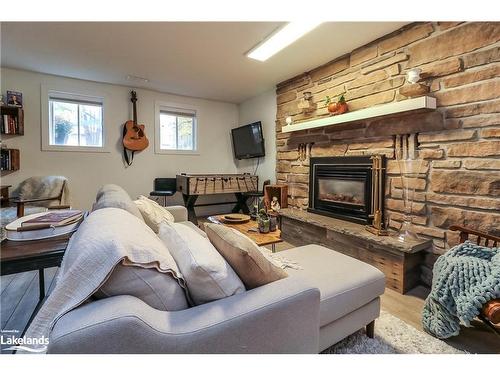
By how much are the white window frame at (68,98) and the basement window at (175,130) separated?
0.82 meters

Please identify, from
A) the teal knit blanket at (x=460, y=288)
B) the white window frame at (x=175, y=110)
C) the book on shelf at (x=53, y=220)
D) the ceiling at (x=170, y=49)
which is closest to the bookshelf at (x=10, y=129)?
the ceiling at (x=170, y=49)

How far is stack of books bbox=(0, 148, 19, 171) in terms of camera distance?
3.37m

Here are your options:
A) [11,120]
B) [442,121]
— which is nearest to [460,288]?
[442,121]

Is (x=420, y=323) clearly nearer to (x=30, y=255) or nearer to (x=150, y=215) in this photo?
(x=150, y=215)

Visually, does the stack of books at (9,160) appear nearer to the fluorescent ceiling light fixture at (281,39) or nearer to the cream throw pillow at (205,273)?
the fluorescent ceiling light fixture at (281,39)

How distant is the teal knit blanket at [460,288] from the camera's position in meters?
1.32

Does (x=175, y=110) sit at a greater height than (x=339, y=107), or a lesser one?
greater

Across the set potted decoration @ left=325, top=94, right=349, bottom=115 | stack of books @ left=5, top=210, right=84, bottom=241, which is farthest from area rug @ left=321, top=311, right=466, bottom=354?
potted decoration @ left=325, top=94, right=349, bottom=115

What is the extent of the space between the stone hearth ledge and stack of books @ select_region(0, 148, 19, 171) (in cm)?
367

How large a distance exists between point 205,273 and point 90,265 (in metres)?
0.37

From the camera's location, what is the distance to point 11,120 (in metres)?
3.40
